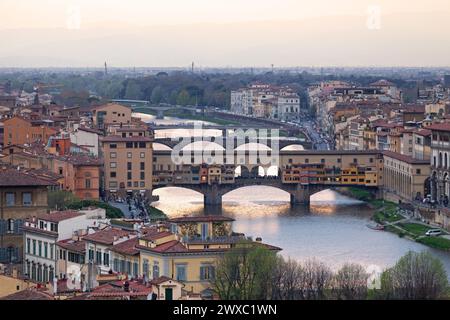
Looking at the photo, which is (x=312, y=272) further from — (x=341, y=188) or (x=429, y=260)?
(x=341, y=188)

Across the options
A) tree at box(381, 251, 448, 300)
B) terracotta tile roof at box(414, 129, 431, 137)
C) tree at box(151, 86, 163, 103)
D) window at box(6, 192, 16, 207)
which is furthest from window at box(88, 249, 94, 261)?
tree at box(151, 86, 163, 103)

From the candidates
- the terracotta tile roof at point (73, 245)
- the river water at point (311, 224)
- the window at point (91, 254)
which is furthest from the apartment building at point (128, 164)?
the window at point (91, 254)

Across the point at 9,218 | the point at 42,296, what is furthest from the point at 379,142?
the point at 42,296

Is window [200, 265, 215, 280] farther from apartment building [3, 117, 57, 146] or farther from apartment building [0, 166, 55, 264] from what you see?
apartment building [3, 117, 57, 146]

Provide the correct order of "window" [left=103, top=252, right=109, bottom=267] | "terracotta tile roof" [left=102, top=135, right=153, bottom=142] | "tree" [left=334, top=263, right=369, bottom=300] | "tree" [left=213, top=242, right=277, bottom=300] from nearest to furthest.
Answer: "tree" [left=213, top=242, right=277, bottom=300] → "tree" [left=334, top=263, right=369, bottom=300] → "window" [left=103, top=252, right=109, bottom=267] → "terracotta tile roof" [left=102, top=135, right=153, bottom=142]

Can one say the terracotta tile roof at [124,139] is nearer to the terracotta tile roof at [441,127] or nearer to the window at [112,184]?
the window at [112,184]

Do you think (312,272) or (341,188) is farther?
(341,188)
